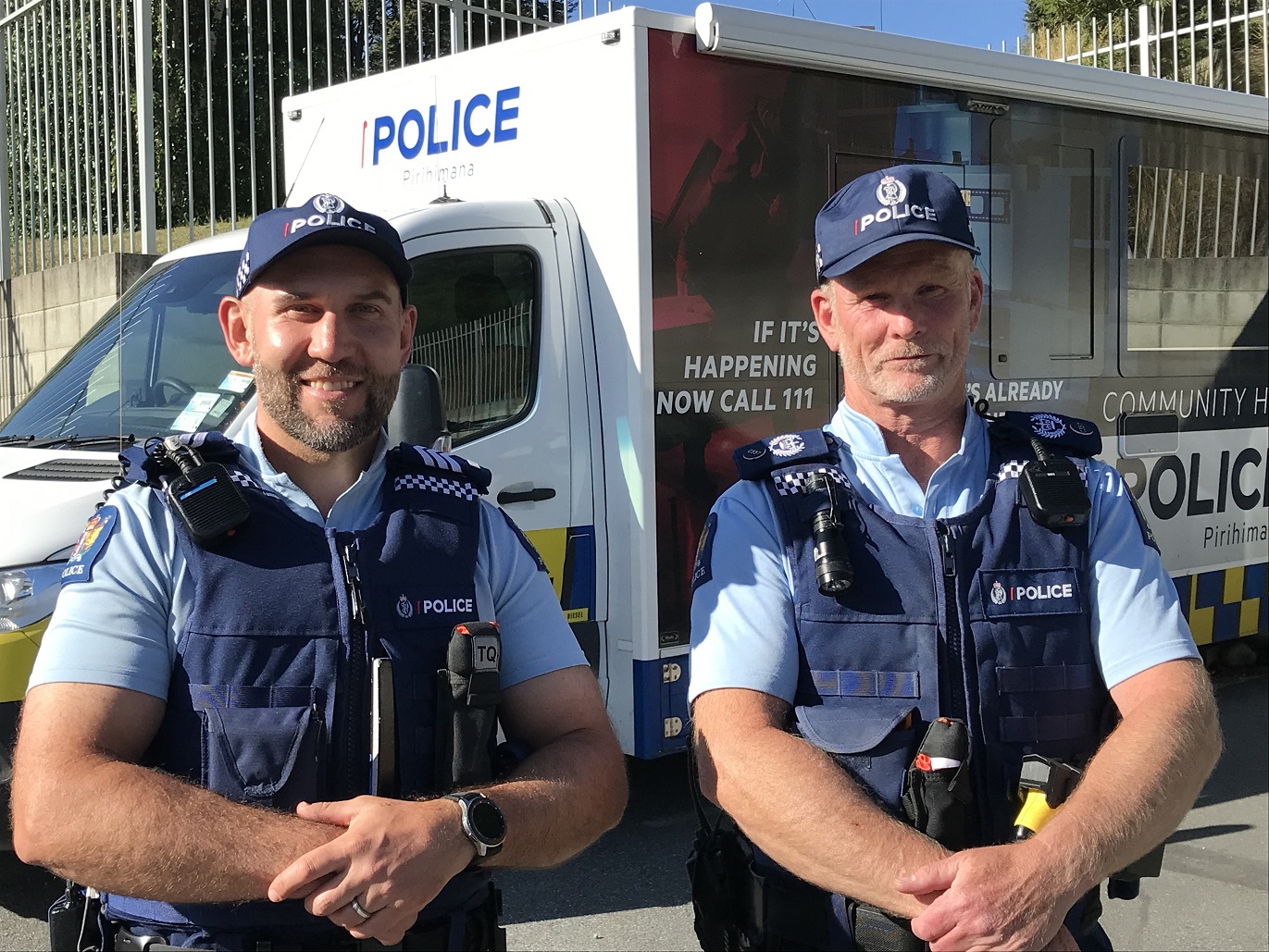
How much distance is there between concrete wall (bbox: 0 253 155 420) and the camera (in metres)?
8.18

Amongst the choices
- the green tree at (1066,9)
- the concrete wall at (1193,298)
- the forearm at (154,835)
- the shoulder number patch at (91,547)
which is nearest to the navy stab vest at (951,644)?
the forearm at (154,835)

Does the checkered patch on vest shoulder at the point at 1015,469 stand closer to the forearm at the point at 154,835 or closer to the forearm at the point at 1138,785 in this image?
the forearm at the point at 1138,785

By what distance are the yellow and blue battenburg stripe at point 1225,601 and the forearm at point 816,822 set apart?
4.47m

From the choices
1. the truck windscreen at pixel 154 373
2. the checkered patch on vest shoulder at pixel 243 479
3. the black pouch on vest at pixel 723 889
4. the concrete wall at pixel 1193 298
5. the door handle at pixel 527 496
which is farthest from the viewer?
the concrete wall at pixel 1193 298

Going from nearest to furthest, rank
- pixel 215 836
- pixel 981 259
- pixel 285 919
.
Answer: pixel 215 836 < pixel 285 919 < pixel 981 259

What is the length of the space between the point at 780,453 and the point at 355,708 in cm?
77

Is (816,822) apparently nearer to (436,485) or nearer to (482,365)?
(436,485)

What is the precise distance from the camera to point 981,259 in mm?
5238

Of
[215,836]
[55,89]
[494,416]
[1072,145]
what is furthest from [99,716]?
[55,89]

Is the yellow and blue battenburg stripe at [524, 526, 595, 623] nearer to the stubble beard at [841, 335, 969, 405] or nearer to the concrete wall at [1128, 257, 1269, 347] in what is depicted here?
the stubble beard at [841, 335, 969, 405]

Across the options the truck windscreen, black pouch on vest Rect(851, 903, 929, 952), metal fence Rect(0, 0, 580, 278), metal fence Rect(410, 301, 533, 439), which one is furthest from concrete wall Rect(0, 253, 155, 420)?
black pouch on vest Rect(851, 903, 929, 952)

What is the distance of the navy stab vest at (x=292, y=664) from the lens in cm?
185

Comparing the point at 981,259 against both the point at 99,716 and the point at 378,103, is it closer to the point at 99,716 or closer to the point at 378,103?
the point at 378,103

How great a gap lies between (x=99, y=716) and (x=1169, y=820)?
57.9 inches
